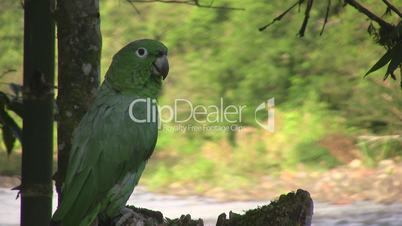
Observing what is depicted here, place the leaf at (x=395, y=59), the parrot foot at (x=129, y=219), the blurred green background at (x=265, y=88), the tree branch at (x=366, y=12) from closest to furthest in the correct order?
the leaf at (x=395, y=59)
the parrot foot at (x=129, y=219)
the tree branch at (x=366, y=12)
the blurred green background at (x=265, y=88)

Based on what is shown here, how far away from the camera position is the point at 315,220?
3.70 meters

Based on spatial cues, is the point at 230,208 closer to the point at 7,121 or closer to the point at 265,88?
the point at 265,88

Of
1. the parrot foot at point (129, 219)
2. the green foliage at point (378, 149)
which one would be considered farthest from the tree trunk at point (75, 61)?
the green foliage at point (378, 149)

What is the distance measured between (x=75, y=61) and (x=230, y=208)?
248cm

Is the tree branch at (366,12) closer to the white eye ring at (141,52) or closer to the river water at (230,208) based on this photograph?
the white eye ring at (141,52)

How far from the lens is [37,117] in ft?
4.61

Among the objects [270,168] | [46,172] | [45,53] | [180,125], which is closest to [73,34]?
[45,53]

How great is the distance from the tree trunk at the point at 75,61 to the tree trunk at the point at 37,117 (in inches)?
3.0

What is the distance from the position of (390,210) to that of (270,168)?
0.70 metres

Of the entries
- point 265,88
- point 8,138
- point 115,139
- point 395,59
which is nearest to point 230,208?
point 265,88

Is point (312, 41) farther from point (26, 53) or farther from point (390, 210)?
point (26, 53)

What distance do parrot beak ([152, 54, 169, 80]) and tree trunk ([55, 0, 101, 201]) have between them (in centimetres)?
11

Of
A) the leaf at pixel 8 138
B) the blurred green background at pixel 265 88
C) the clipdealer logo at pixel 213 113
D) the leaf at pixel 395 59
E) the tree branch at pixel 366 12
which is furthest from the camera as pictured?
the blurred green background at pixel 265 88

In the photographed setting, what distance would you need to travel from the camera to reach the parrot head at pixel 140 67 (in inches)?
53.7
